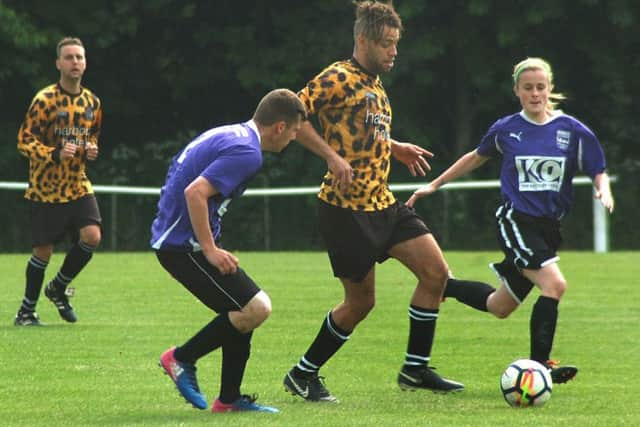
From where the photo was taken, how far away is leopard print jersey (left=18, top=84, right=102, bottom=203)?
40.4ft

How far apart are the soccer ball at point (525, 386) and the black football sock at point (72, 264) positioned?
5366 mm

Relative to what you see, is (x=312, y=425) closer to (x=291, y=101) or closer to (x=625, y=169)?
(x=291, y=101)

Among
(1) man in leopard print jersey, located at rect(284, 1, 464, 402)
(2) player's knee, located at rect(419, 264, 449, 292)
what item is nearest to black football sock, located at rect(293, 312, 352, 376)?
(1) man in leopard print jersey, located at rect(284, 1, 464, 402)

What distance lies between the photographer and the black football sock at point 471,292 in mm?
9516

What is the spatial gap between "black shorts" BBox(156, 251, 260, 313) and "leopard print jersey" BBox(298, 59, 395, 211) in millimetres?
1040

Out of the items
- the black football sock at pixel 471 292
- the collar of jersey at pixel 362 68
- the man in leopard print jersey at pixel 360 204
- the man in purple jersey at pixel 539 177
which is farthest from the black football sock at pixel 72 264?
the collar of jersey at pixel 362 68

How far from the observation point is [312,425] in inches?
286

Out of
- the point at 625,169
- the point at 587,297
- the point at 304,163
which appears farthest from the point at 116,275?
the point at 625,169

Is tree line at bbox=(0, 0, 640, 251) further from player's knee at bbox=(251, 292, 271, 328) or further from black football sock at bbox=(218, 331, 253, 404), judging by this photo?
player's knee at bbox=(251, 292, 271, 328)

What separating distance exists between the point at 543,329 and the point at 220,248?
6.76 feet

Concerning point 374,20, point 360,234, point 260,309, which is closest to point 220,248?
point 260,309

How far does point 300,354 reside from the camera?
10.5 m

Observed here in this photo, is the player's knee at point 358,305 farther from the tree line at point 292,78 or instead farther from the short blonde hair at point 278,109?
the tree line at point 292,78

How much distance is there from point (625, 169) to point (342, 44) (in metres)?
5.72
